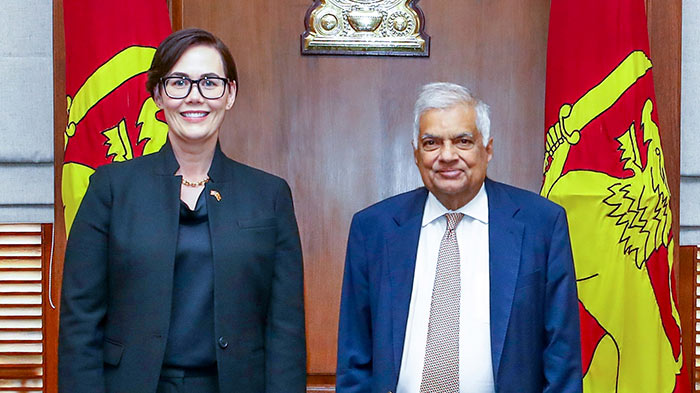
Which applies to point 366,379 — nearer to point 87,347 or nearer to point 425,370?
point 425,370

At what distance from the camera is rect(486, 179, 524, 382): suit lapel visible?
5.46 ft

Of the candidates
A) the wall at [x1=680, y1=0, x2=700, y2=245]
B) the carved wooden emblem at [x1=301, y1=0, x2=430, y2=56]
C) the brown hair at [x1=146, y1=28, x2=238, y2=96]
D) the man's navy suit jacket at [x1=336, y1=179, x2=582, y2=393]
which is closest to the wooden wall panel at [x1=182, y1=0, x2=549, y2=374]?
the carved wooden emblem at [x1=301, y1=0, x2=430, y2=56]

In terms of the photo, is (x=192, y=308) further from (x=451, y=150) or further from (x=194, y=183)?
(x=451, y=150)

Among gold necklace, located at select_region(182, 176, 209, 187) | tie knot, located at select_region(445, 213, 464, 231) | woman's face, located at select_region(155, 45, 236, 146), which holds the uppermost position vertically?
woman's face, located at select_region(155, 45, 236, 146)

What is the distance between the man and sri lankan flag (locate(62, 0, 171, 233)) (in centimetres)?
90

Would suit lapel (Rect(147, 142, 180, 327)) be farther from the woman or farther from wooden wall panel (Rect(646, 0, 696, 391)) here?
wooden wall panel (Rect(646, 0, 696, 391))

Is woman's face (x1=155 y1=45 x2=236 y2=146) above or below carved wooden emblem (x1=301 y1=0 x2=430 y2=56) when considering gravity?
below

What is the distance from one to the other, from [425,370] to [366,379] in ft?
0.60

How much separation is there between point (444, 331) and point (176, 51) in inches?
32.3

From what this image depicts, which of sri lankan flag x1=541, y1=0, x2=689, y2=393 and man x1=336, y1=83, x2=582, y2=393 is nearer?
man x1=336, y1=83, x2=582, y2=393

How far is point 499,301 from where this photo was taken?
5.52 ft

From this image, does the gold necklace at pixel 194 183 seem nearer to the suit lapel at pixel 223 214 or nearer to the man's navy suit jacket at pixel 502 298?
the suit lapel at pixel 223 214

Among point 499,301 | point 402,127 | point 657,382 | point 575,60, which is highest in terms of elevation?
point 575,60

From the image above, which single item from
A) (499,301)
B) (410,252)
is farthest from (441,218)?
(499,301)
